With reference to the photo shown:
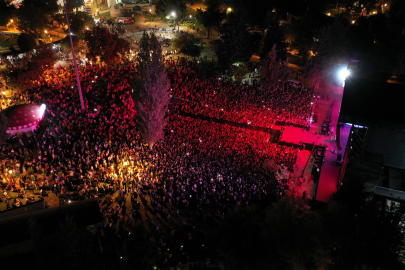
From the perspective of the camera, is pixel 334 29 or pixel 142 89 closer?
pixel 142 89

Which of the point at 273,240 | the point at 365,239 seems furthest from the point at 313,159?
the point at 273,240

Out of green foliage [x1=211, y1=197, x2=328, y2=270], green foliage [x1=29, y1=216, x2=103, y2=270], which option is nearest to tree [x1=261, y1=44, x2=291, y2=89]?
green foliage [x1=211, y1=197, x2=328, y2=270]

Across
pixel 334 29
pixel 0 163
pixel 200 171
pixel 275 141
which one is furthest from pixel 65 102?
pixel 334 29

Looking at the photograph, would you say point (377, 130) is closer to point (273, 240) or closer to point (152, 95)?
point (273, 240)

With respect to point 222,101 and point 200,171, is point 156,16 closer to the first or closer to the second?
point 222,101

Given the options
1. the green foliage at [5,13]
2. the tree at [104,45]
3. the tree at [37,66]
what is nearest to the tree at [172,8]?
the tree at [104,45]

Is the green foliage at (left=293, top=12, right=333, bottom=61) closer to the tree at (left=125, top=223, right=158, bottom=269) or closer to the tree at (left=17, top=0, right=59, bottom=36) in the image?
the tree at (left=125, top=223, right=158, bottom=269)
